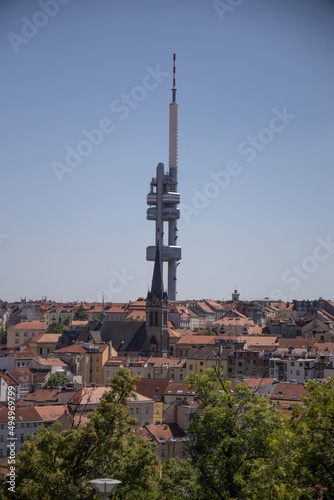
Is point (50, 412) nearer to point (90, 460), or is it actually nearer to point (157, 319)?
point (90, 460)

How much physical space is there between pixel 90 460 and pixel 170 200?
153 metres

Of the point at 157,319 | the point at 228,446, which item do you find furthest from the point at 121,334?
the point at 228,446

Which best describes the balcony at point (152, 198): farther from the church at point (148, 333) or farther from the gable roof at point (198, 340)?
the gable roof at point (198, 340)

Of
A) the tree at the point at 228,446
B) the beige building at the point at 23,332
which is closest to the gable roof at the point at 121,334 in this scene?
the beige building at the point at 23,332

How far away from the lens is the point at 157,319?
116938 mm

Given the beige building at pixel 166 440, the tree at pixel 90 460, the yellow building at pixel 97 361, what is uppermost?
the yellow building at pixel 97 361

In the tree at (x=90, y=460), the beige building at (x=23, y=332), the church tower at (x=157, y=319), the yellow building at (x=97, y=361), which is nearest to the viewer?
the tree at (x=90, y=460)

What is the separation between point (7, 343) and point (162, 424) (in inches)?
3070

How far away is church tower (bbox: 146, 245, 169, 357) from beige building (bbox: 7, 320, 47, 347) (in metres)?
28.3

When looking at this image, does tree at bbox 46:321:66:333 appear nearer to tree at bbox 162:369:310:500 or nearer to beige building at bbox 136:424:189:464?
beige building at bbox 136:424:189:464

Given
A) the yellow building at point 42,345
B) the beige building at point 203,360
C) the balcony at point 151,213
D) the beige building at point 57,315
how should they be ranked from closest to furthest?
the beige building at point 203,360, the yellow building at point 42,345, the beige building at point 57,315, the balcony at point 151,213

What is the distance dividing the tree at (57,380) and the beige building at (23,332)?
5034cm

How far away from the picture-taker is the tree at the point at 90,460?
85.2ft

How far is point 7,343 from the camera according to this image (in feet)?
445
